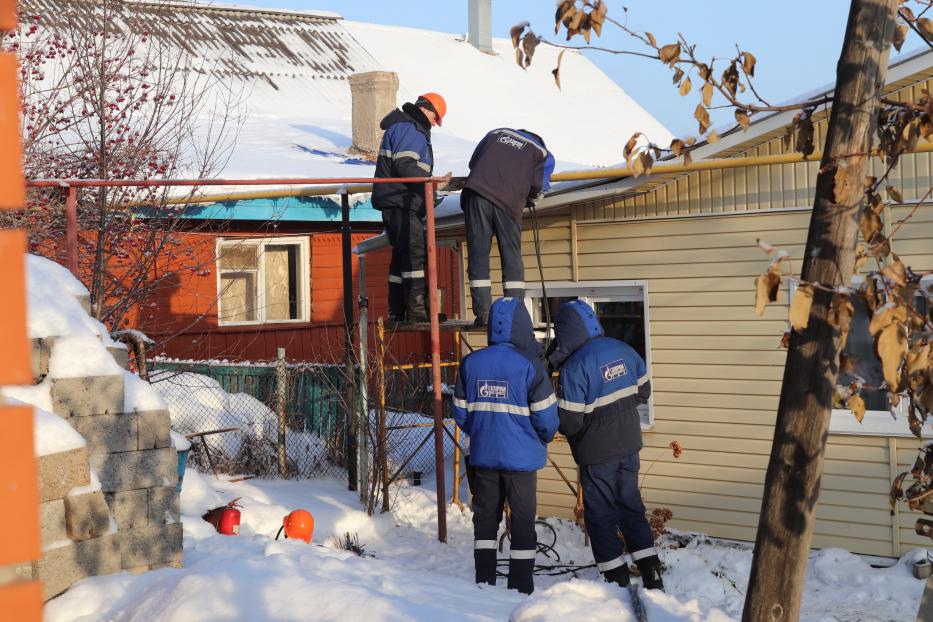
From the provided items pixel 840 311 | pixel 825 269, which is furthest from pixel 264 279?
pixel 840 311

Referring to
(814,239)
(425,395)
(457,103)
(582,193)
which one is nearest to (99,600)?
(814,239)

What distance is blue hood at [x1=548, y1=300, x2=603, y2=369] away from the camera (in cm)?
761

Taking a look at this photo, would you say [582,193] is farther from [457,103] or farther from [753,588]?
[457,103]

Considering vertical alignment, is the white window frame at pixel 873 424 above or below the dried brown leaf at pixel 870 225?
below

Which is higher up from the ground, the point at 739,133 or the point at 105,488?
the point at 739,133

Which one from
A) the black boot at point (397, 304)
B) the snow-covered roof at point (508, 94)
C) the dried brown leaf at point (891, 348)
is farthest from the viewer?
the snow-covered roof at point (508, 94)

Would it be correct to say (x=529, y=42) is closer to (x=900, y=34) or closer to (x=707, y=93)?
(x=707, y=93)

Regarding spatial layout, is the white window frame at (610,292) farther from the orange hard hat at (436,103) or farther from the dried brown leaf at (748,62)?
the dried brown leaf at (748,62)

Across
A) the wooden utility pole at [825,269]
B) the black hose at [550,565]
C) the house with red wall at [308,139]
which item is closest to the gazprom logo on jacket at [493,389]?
the black hose at [550,565]

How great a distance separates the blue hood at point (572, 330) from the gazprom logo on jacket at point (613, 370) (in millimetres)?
254

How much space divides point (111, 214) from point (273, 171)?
3.88 metres

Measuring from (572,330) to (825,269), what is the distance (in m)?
4.61

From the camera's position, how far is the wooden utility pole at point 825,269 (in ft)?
9.96

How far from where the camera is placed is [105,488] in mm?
6266
